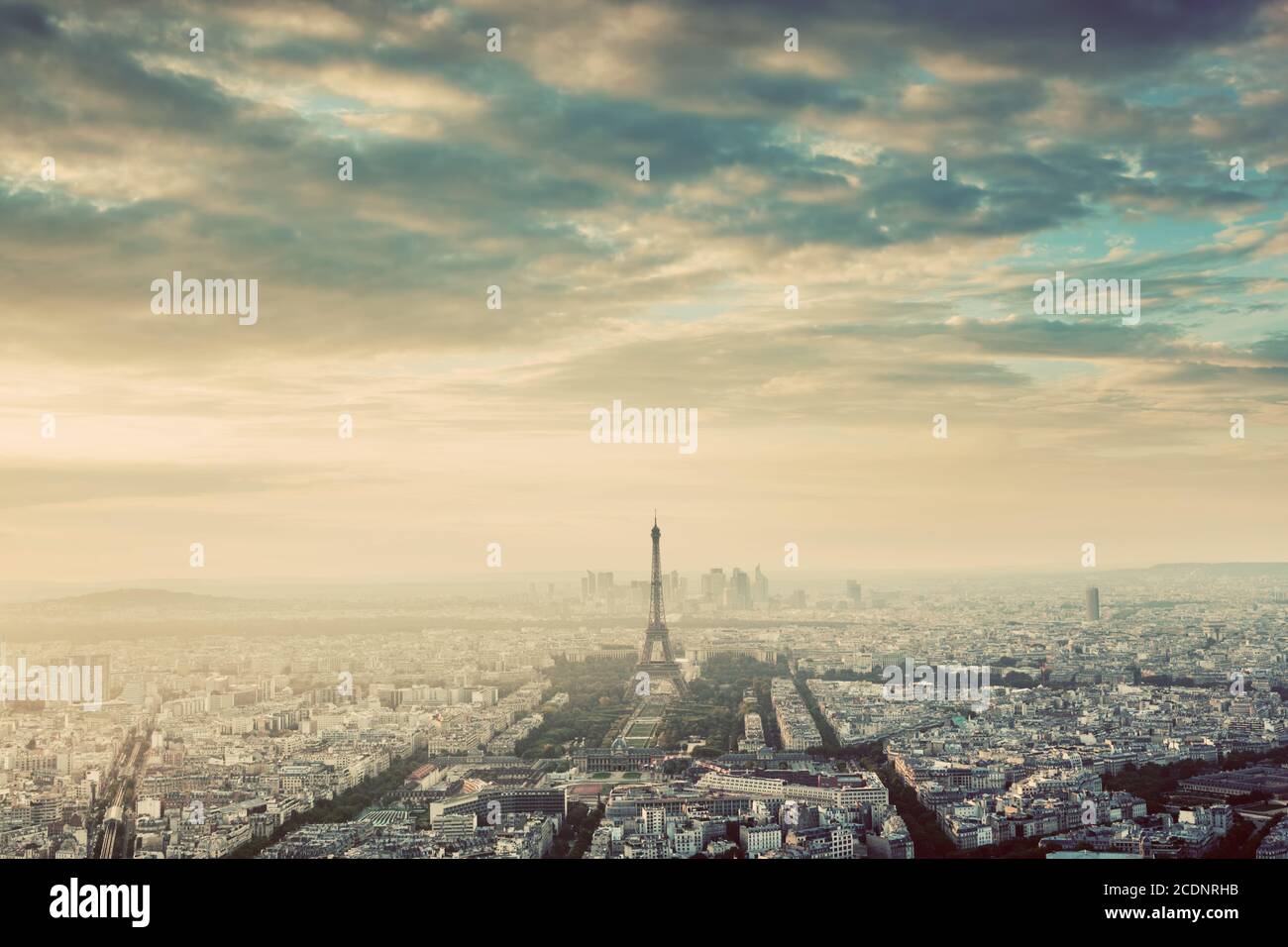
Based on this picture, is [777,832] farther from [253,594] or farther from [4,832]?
[253,594]

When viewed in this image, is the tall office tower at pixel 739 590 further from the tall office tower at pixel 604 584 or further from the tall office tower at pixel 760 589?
the tall office tower at pixel 604 584

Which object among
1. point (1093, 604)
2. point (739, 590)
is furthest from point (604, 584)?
point (1093, 604)

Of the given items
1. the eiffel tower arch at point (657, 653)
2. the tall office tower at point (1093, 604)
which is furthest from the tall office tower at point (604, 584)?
the tall office tower at point (1093, 604)

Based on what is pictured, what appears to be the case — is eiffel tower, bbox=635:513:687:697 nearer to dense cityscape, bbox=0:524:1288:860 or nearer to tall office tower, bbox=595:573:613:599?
dense cityscape, bbox=0:524:1288:860

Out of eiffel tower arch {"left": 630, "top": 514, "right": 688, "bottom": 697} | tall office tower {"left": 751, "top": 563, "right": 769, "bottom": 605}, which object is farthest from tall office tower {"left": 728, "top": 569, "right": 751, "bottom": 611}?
eiffel tower arch {"left": 630, "top": 514, "right": 688, "bottom": 697}

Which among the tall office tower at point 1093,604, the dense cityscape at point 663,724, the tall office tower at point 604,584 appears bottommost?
the dense cityscape at point 663,724

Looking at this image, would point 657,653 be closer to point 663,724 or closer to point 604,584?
point 663,724
